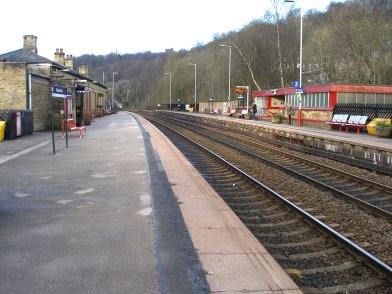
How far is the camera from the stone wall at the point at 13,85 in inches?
1004

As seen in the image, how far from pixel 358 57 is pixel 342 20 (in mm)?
4338

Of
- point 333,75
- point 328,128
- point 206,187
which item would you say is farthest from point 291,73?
point 206,187

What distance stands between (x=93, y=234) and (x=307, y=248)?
9.49ft

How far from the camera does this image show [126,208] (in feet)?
24.1

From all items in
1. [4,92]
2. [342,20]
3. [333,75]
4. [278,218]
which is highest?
[342,20]

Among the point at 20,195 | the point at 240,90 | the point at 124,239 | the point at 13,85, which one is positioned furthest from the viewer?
the point at 240,90

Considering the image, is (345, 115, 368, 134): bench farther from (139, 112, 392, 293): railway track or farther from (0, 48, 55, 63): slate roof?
(0, 48, 55, 63): slate roof

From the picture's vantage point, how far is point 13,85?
1009 inches

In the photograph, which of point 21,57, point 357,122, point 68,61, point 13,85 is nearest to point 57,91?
point 13,85

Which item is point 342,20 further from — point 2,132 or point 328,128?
point 2,132

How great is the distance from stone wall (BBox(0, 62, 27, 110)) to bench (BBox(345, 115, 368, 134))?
753 inches

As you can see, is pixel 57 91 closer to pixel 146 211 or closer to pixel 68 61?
pixel 146 211

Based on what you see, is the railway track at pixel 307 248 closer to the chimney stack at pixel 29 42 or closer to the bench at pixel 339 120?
the bench at pixel 339 120

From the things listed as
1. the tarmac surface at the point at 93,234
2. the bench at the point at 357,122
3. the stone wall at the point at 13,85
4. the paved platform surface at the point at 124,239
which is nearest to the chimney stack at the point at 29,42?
the stone wall at the point at 13,85
